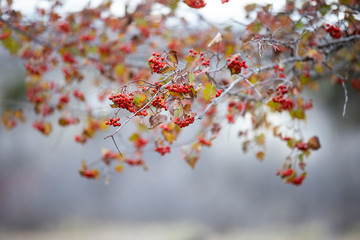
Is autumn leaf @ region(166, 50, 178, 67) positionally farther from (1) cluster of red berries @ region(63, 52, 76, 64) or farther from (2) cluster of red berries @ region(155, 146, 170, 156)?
(1) cluster of red berries @ region(63, 52, 76, 64)

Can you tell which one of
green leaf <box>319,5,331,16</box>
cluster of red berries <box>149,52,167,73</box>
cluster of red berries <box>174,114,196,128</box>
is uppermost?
green leaf <box>319,5,331,16</box>

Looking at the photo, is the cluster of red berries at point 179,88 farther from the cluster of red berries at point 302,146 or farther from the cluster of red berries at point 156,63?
the cluster of red berries at point 302,146

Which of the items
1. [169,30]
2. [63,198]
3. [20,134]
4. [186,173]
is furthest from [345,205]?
[20,134]

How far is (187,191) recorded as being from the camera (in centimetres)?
844

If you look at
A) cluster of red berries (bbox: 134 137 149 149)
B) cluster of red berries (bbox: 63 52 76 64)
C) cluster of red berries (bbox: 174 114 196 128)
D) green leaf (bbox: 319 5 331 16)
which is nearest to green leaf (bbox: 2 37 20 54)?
cluster of red berries (bbox: 63 52 76 64)

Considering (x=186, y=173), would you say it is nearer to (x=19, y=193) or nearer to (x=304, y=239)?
(x=304, y=239)

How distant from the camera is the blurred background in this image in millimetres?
7426

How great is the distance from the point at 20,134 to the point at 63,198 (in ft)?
6.28

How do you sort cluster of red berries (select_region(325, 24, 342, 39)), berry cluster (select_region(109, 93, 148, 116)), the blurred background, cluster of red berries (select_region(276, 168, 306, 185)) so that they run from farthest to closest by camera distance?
the blurred background
cluster of red berries (select_region(276, 168, 306, 185))
cluster of red berries (select_region(325, 24, 342, 39))
berry cluster (select_region(109, 93, 148, 116))

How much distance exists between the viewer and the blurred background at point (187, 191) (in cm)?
743

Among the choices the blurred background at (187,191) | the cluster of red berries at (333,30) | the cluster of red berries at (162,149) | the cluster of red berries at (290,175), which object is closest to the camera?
the cluster of red berries at (333,30)

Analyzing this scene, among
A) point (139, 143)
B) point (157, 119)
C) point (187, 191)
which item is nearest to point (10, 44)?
point (139, 143)

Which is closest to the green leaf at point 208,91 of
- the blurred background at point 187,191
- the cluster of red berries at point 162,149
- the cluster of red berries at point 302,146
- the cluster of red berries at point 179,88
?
the cluster of red berries at point 179,88

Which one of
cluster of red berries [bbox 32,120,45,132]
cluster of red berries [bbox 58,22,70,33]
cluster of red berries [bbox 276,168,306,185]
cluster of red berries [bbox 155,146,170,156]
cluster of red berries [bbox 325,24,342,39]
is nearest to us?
cluster of red berries [bbox 325,24,342,39]
